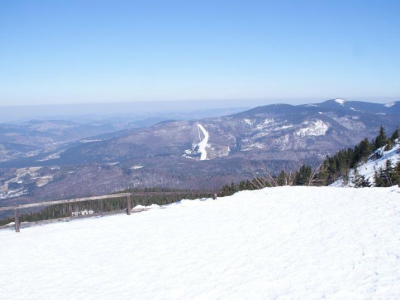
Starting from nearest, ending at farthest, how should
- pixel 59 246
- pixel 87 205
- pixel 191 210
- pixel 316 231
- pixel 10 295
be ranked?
pixel 10 295 → pixel 316 231 → pixel 59 246 → pixel 191 210 → pixel 87 205

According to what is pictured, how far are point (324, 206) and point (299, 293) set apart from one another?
889 centimetres

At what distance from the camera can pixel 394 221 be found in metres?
11.5

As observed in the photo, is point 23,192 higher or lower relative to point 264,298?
lower

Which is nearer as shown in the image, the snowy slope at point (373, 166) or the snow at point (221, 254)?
the snow at point (221, 254)

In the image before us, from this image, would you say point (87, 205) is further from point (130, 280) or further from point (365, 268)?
point (365, 268)

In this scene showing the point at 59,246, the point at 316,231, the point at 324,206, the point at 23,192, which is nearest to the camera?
the point at 316,231

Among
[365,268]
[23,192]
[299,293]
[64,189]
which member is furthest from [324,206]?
[23,192]

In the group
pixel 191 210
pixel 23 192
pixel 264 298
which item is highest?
pixel 264 298

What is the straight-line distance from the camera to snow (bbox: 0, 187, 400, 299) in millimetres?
7648

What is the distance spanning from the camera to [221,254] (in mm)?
10031

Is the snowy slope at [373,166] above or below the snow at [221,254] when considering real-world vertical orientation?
below

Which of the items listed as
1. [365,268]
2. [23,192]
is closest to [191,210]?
[365,268]

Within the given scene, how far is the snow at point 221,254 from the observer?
7.65 m

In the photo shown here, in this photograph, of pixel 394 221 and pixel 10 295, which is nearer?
pixel 10 295
